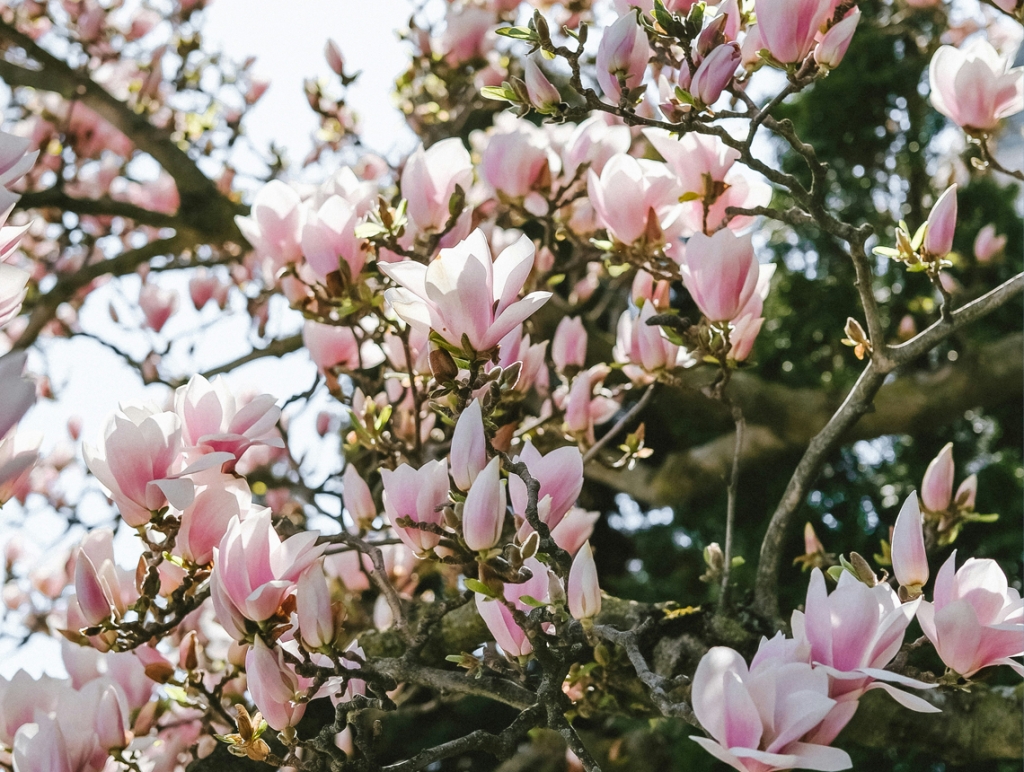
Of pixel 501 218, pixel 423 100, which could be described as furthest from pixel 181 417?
pixel 423 100

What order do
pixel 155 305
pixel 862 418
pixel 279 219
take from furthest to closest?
pixel 862 418 < pixel 155 305 < pixel 279 219

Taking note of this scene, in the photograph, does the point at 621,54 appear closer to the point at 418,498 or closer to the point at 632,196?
the point at 632,196

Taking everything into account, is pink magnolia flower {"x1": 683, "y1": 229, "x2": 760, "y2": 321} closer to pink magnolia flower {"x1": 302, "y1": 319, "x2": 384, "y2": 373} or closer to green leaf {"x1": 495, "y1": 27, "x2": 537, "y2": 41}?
green leaf {"x1": 495, "y1": 27, "x2": 537, "y2": 41}

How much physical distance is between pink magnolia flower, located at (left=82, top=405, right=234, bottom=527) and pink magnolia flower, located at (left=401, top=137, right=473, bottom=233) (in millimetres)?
417

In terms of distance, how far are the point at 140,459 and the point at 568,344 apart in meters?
0.68

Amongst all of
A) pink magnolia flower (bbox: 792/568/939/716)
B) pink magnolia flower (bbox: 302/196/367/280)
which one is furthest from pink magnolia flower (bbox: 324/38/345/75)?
pink magnolia flower (bbox: 792/568/939/716)

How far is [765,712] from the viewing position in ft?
1.68

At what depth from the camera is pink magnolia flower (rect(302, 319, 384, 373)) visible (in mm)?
1101

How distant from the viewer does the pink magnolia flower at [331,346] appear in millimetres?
1101

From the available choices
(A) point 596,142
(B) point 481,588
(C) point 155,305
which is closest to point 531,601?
(B) point 481,588

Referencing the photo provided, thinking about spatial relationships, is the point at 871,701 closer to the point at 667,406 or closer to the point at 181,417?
the point at 181,417

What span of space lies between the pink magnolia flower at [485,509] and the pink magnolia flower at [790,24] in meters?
0.49

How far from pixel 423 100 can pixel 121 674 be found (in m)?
1.73

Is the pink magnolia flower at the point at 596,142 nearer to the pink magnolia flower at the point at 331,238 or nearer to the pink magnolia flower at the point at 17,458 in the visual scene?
the pink magnolia flower at the point at 331,238
